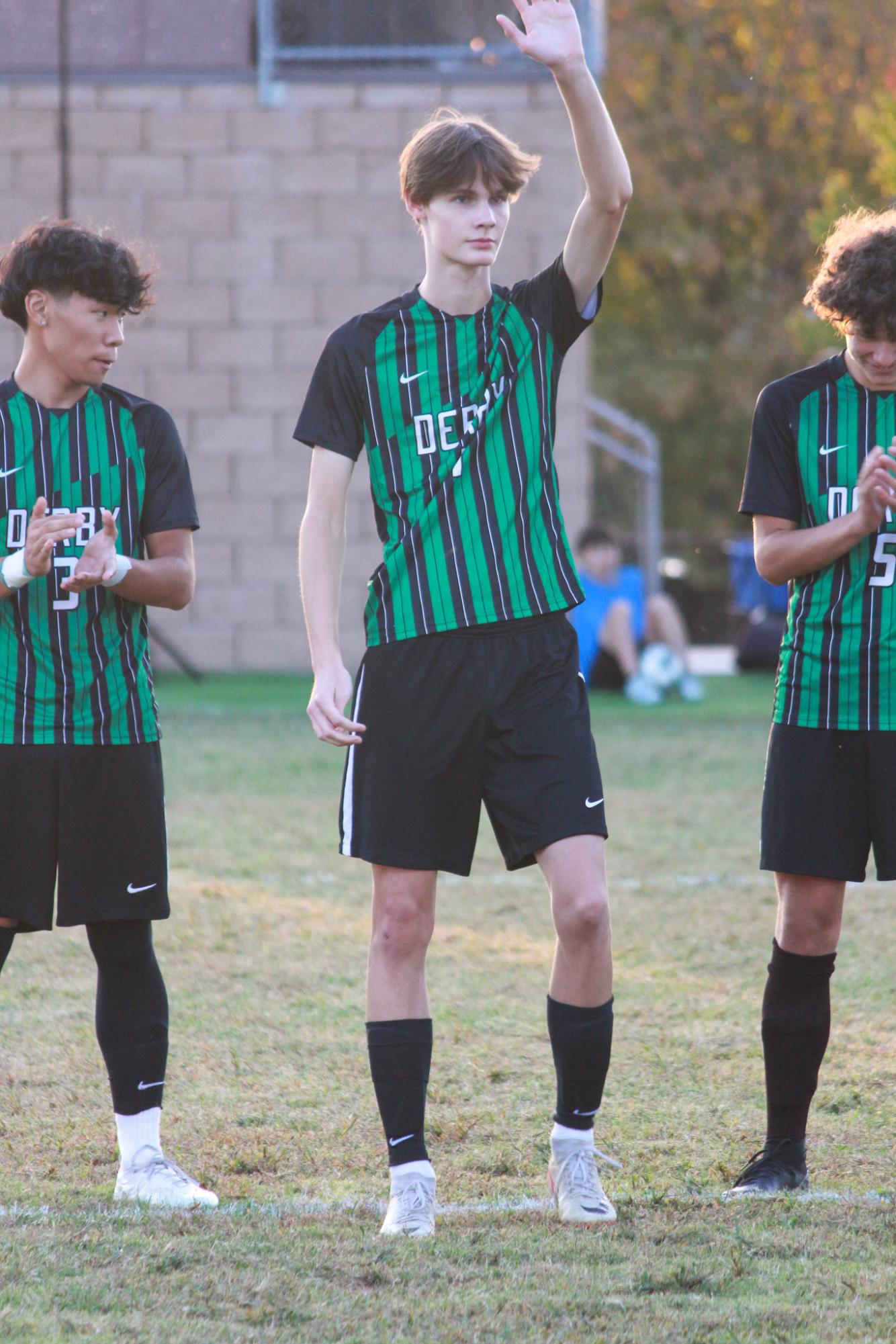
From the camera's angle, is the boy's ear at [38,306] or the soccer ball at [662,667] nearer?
the boy's ear at [38,306]

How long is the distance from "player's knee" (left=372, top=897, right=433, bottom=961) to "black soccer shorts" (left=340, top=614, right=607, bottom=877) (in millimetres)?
96

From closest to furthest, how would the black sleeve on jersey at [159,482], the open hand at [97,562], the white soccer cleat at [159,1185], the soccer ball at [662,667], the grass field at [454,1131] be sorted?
the grass field at [454,1131] < the open hand at [97,562] < the white soccer cleat at [159,1185] < the black sleeve on jersey at [159,482] < the soccer ball at [662,667]

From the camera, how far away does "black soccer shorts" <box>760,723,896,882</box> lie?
3387 mm

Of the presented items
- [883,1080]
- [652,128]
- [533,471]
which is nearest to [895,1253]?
[883,1080]

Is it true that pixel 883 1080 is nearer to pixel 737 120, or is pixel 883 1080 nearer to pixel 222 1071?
pixel 222 1071

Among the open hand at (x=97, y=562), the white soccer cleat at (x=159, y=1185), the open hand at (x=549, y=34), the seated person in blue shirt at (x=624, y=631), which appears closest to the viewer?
the open hand at (x=549, y=34)

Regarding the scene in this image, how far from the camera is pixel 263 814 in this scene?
841 centimetres

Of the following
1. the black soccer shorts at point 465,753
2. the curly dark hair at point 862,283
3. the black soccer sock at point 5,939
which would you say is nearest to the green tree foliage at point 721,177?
the curly dark hair at point 862,283

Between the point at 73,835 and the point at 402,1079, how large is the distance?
0.81 m

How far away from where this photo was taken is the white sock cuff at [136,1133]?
349cm

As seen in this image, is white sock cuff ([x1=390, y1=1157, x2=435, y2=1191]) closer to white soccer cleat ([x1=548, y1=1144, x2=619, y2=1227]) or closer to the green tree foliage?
white soccer cleat ([x1=548, y1=1144, x2=619, y2=1227])

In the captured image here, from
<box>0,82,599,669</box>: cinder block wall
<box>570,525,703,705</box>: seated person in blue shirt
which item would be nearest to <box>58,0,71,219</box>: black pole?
<box>0,82,599,669</box>: cinder block wall

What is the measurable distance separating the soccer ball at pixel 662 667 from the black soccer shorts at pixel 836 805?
10643 mm

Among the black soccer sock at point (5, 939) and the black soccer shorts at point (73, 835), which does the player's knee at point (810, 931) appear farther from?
the black soccer sock at point (5, 939)
